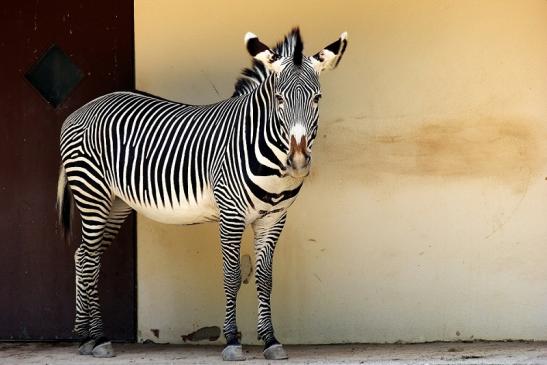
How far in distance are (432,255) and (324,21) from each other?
76.5 inches

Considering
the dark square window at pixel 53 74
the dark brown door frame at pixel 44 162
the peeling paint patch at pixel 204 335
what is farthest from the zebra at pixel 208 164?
the peeling paint patch at pixel 204 335

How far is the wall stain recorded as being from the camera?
26.1 ft

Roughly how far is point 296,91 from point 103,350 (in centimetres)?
232

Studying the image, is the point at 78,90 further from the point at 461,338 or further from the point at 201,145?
the point at 461,338

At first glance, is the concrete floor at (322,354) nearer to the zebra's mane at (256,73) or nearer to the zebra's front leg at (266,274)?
the zebra's front leg at (266,274)

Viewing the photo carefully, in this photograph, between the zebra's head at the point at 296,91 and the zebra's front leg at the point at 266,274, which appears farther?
the zebra's front leg at the point at 266,274

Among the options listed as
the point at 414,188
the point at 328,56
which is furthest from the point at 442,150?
the point at 328,56

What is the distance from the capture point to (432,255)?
8.02m

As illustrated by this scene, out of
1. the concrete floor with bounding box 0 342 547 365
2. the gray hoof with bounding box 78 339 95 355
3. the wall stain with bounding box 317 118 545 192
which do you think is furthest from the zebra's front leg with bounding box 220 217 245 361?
the wall stain with bounding box 317 118 545 192

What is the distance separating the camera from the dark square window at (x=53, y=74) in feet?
27.7

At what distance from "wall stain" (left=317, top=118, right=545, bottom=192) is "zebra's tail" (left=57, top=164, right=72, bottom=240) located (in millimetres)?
1921

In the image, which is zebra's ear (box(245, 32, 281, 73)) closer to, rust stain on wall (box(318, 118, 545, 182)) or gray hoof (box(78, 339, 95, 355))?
rust stain on wall (box(318, 118, 545, 182))

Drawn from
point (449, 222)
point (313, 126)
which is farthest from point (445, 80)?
point (313, 126)

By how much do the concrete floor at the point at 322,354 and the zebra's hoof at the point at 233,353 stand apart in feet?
0.17
